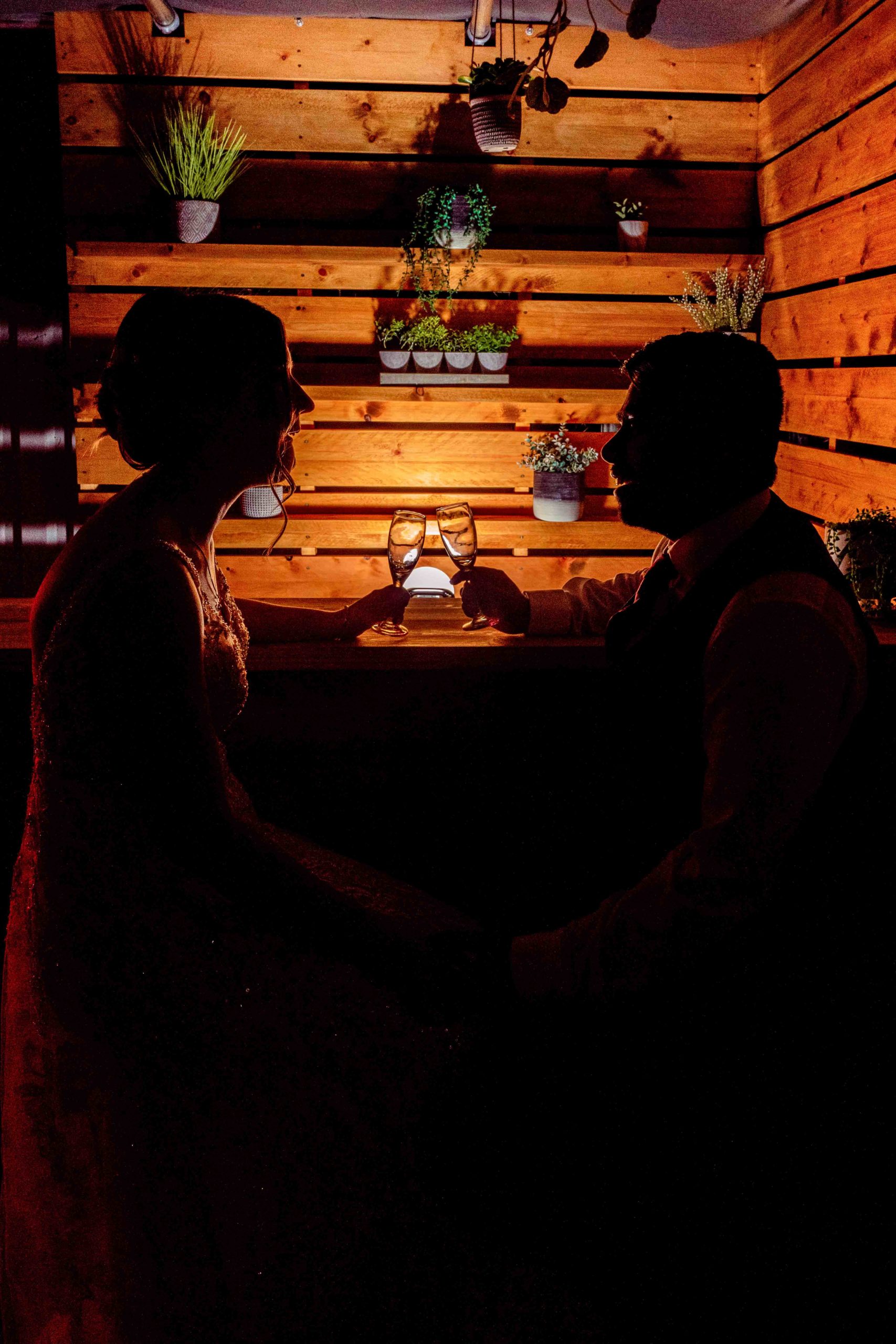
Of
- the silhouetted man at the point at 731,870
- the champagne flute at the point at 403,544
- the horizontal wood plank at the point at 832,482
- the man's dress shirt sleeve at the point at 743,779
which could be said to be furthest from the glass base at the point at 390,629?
the horizontal wood plank at the point at 832,482

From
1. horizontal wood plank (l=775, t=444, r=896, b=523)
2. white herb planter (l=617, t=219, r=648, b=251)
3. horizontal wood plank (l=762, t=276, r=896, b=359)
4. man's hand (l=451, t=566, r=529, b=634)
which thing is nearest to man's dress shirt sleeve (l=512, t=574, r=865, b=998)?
man's hand (l=451, t=566, r=529, b=634)

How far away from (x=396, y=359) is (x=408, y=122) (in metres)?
1.12

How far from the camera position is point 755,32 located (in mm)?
3930

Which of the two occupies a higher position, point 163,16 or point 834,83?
point 163,16

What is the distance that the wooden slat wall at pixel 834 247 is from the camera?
11.2 ft

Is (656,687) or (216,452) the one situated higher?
(216,452)

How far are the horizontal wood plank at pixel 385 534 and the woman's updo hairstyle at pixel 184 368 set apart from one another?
2984mm

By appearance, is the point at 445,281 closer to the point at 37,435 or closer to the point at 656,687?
the point at 37,435

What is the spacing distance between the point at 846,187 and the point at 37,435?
13.3ft

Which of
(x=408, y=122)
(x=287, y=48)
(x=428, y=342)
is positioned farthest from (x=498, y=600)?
(x=287, y=48)

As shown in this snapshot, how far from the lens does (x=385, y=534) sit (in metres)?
4.70

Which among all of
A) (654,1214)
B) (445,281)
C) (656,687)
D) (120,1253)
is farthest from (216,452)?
(445,281)

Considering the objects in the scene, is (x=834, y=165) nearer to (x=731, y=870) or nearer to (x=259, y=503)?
(x=259, y=503)

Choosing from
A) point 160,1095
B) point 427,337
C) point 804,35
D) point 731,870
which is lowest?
point 160,1095
